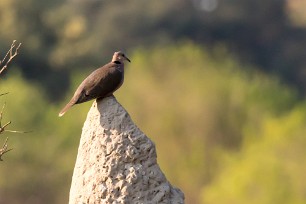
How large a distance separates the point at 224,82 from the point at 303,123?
3397 millimetres

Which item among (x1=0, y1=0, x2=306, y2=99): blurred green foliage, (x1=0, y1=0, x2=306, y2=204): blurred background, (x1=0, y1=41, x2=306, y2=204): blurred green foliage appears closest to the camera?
(x1=0, y1=41, x2=306, y2=204): blurred green foliage

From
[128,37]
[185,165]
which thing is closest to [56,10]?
[128,37]

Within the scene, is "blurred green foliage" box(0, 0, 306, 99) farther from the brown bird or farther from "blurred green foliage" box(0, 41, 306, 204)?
the brown bird

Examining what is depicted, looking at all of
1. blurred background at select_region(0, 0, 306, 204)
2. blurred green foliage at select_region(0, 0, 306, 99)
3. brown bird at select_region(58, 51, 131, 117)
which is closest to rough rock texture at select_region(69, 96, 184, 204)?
brown bird at select_region(58, 51, 131, 117)

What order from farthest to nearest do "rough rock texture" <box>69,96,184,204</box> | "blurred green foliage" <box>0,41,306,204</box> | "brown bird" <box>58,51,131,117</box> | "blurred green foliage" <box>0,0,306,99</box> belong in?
"blurred green foliage" <box>0,0,306,99</box>
"blurred green foliage" <box>0,41,306,204</box>
"brown bird" <box>58,51,131,117</box>
"rough rock texture" <box>69,96,184,204</box>

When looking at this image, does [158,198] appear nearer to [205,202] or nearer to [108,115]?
[108,115]

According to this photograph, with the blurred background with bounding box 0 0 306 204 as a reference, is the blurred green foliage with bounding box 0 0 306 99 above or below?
above

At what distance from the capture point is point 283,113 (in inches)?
1666

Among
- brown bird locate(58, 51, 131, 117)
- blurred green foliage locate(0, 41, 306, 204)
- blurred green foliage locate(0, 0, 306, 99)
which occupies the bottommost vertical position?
brown bird locate(58, 51, 131, 117)

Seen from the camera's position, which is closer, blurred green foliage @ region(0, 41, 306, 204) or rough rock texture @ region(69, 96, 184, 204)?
rough rock texture @ region(69, 96, 184, 204)

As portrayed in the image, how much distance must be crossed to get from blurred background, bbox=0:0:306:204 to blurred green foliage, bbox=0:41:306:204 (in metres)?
0.03

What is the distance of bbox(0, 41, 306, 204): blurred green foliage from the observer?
34.2 meters

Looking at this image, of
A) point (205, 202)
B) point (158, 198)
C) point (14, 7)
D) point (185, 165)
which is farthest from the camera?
point (14, 7)

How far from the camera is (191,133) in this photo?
127ft
